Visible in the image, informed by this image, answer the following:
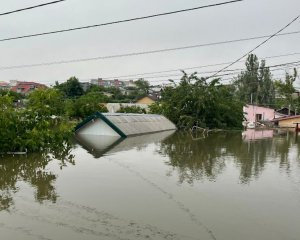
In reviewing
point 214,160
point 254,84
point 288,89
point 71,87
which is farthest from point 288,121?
point 214,160

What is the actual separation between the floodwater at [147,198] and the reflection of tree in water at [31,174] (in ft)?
0.07

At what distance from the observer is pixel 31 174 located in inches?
430

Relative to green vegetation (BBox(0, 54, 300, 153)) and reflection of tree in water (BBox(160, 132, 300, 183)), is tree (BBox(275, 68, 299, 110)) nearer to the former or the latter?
green vegetation (BBox(0, 54, 300, 153))

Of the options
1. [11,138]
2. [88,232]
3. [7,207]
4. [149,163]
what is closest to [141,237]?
[88,232]

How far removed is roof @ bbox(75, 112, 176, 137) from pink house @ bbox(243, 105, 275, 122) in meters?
25.0

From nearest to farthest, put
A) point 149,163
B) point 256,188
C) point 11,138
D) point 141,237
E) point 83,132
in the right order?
point 141,237 < point 256,188 < point 149,163 < point 11,138 < point 83,132

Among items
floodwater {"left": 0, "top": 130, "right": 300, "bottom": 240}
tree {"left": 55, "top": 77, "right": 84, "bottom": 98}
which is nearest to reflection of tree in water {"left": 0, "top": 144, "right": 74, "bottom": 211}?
floodwater {"left": 0, "top": 130, "right": 300, "bottom": 240}

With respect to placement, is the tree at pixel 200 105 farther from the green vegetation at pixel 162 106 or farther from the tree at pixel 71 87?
the tree at pixel 71 87

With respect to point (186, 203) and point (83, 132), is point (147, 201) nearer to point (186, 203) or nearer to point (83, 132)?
point (186, 203)

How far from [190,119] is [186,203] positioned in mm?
25347

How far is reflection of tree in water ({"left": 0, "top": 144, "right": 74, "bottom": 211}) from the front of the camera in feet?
27.3

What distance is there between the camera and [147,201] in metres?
7.99

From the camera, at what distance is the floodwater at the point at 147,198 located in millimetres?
6203

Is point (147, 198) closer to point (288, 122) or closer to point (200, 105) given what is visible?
point (200, 105)
